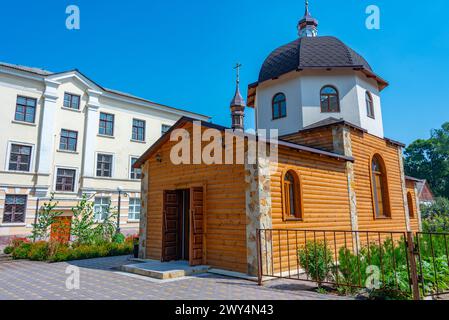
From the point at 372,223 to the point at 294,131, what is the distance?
459 centimetres

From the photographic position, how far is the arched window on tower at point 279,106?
43.0ft

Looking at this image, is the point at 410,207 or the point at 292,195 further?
the point at 410,207

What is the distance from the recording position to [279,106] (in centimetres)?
1330

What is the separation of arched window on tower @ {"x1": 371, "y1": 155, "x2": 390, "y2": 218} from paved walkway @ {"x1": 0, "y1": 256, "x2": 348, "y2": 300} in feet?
23.4

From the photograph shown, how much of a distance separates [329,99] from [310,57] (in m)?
2.03

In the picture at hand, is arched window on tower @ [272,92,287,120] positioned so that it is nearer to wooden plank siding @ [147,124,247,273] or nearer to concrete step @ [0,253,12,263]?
wooden plank siding @ [147,124,247,273]

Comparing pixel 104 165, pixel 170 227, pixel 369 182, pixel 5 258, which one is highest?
pixel 104 165

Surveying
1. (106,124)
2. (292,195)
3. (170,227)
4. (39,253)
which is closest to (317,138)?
(292,195)

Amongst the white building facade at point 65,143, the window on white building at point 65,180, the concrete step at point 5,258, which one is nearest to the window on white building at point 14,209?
the white building facade at point 65,143

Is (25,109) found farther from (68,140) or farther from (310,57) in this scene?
(310,57)

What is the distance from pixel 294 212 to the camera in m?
8.26

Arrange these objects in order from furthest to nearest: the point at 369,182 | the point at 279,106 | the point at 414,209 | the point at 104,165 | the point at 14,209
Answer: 1. the point at 104,165
2. the point at 14,209
3. the point at 414,209
4. the point at 279,106
5. the point at 369,182
